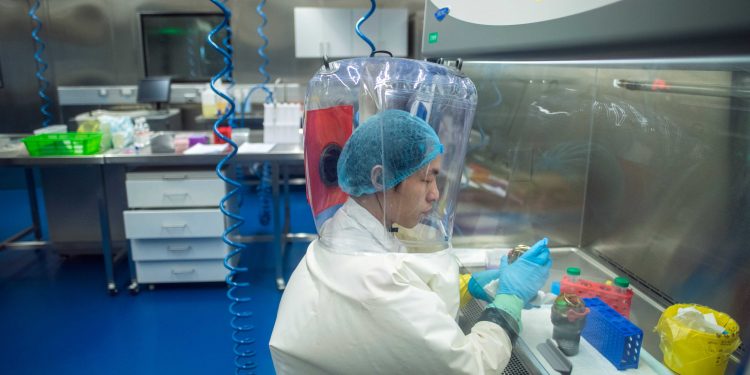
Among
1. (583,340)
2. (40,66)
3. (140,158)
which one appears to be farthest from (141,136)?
(40,66)

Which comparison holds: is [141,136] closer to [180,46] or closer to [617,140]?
[617,140]

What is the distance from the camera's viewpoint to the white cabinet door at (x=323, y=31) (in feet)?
17.3

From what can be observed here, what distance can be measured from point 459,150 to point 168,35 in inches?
222

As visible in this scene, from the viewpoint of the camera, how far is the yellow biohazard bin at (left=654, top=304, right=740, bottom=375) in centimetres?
90

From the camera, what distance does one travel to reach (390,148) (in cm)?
95

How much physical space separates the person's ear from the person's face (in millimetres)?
27

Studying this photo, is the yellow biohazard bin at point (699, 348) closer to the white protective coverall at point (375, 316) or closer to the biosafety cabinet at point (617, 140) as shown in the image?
the biosafety cabinet at point (617, 140)

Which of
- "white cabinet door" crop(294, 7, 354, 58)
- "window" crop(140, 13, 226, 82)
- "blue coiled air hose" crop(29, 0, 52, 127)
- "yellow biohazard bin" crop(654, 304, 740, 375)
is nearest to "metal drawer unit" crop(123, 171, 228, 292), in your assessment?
"blue coiled air hose" crop(29, 0, 52, 127)

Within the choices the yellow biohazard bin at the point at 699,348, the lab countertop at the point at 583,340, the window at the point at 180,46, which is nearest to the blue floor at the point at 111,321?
the lab countertop at the point at 583,340

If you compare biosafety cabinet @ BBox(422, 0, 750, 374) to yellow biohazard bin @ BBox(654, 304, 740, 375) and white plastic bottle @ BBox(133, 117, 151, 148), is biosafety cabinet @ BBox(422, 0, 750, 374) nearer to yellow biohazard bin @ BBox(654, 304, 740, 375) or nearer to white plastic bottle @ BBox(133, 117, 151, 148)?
yellow biohazard bin @ BBox(654, 304, 740, 375)

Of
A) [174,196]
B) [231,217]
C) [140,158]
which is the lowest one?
[174,196]

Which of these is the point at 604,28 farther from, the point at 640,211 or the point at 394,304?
the point at 640,211

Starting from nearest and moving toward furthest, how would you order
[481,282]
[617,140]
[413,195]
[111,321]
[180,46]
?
[413,195] < [481,282] < [617,140] < [111,321] < [180,46]

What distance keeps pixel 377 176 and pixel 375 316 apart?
274 millimetres
